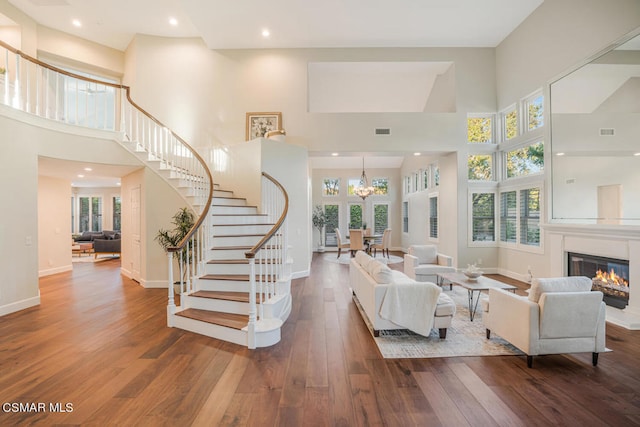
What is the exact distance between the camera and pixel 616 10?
13.8 ft

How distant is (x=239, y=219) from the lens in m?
5.52

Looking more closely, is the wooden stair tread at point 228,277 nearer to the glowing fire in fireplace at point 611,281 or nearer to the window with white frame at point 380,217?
the glowing fire in fireplace at point 611,281

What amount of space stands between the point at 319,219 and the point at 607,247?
8936mm

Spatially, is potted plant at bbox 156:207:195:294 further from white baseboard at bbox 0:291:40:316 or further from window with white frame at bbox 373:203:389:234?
window with white frame at bbox 373:203:389:234

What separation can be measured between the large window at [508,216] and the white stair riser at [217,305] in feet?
20.4

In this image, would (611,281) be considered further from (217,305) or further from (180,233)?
(180,233)

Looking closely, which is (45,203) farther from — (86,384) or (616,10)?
(616,10)

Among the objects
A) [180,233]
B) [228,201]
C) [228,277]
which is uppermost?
[228,201]

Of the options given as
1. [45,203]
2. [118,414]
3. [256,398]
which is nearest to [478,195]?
[256,398]

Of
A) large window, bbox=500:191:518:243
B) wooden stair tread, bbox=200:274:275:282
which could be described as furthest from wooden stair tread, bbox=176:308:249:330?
large window, bbox=500:191:518:243

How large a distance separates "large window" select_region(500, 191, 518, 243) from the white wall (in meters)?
11.5

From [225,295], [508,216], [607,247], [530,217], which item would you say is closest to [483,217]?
[508,216]

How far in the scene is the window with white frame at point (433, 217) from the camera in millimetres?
9117
